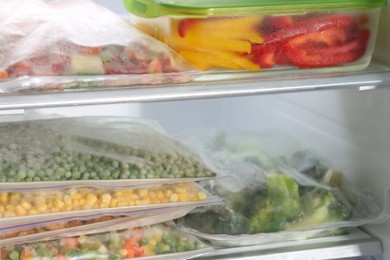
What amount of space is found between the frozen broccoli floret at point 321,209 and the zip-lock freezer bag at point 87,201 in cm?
22

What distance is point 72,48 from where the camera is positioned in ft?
4.67

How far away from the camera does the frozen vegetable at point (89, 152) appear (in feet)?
4.70

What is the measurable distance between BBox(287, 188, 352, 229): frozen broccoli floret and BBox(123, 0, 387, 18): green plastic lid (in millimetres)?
412

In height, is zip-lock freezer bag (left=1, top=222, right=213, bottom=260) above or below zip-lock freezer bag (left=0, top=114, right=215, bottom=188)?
below

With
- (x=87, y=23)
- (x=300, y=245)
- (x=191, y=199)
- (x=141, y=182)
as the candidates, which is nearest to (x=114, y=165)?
(x=141, y=182)

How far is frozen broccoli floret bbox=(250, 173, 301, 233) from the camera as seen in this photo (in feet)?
5.22

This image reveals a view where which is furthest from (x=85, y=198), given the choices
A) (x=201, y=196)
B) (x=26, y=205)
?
(x=201, y=196)

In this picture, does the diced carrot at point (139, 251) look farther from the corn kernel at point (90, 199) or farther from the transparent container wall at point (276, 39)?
the transparent container wall at point (276, 39)

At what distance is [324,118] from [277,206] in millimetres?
287

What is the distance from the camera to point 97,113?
183 centimetres

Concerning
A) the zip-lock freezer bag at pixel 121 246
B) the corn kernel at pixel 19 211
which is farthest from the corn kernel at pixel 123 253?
the corn kernel at pixel 19 211

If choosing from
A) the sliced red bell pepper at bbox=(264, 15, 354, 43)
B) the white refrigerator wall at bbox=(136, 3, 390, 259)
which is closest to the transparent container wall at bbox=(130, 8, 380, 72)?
the sliced red bell pepper at bbox=(264, 15, 354, 43)

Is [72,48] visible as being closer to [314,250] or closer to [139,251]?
[139,251]

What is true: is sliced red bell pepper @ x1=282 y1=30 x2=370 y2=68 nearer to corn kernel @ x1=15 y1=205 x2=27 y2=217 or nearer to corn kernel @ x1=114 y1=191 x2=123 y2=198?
corn kernel @ x1=114 y1=191 x2=123 y2=198
